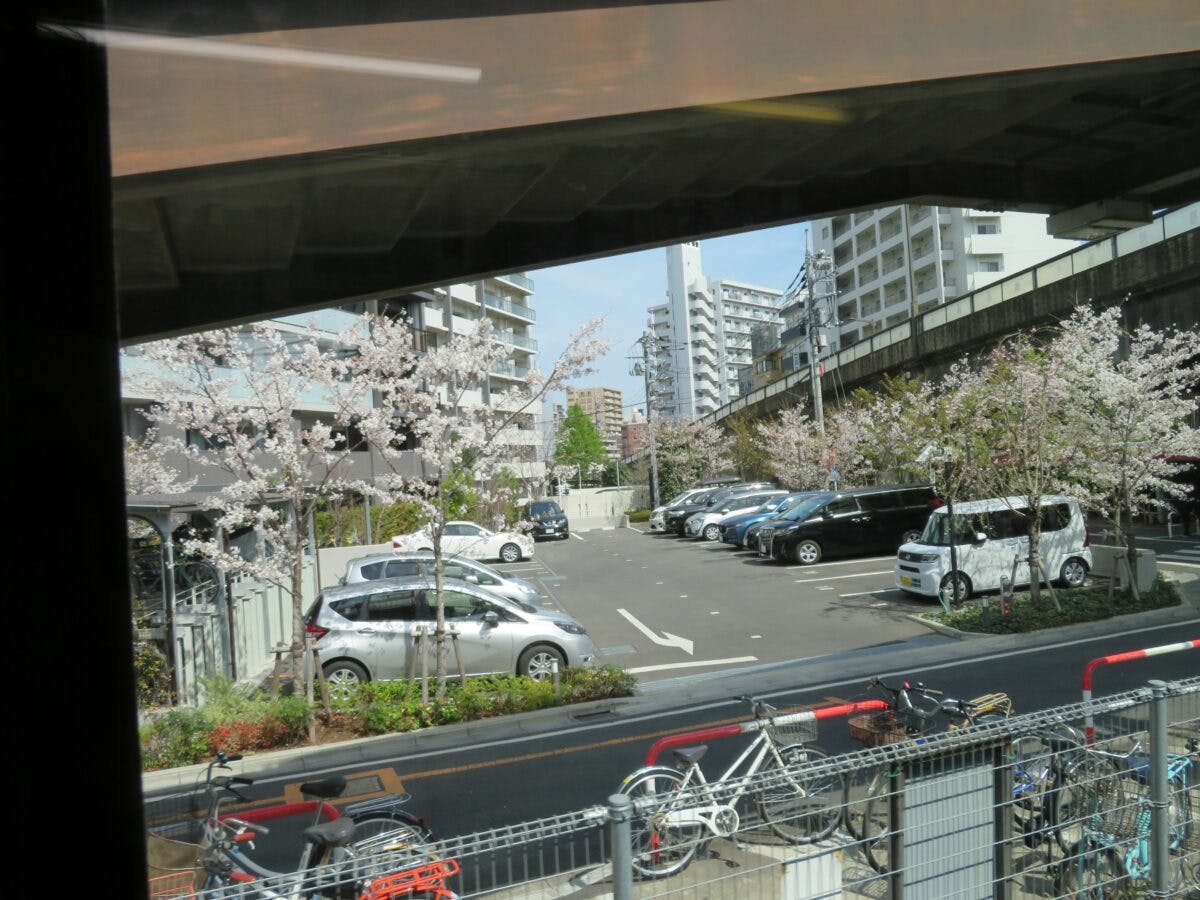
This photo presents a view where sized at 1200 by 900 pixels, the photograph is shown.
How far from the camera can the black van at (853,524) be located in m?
22.2

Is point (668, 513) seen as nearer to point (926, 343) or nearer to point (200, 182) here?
point (926, 343)

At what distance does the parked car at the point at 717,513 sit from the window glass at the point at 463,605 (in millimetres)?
20019

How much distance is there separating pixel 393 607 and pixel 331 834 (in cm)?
691

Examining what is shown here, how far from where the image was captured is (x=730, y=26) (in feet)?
12.4

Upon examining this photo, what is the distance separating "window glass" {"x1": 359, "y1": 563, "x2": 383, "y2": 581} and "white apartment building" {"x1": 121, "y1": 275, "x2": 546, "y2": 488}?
168 centimetres

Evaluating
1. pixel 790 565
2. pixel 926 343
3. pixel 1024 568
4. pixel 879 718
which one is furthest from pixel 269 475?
pixel 926 343

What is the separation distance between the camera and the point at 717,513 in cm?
3194

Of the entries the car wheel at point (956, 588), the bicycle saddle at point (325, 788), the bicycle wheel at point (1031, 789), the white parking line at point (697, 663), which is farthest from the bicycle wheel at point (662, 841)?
the car wheel at point (956, 588)

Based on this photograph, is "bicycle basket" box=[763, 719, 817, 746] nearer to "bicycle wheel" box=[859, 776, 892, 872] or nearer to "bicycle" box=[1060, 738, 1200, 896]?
"bicycle wheel" box=[859, 776, 892, 872]

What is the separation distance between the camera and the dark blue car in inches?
1019

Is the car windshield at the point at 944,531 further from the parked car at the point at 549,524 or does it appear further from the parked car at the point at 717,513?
the parked car at the point at 549,524

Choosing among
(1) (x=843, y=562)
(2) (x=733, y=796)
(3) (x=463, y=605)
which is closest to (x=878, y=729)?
(2) (x=733, y=796)

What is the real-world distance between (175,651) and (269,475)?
2.60m

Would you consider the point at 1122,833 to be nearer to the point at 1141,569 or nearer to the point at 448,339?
the point at 448,339
